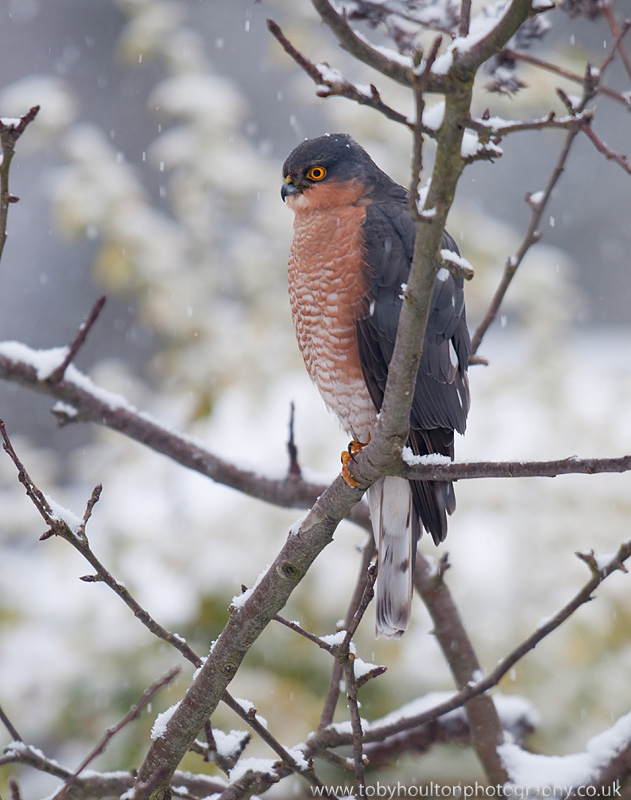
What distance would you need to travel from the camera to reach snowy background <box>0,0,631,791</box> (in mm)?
3262

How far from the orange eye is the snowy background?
2.75 feet

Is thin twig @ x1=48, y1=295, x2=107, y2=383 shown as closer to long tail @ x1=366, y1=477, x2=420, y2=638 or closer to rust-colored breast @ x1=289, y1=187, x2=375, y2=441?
rust-colored breast @ x1=289, y1=187, x2=375, y2=441

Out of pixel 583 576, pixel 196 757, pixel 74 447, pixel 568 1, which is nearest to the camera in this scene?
pixel 568 1

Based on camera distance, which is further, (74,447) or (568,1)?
(74,447)

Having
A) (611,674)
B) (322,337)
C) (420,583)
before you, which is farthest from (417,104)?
(611,674)

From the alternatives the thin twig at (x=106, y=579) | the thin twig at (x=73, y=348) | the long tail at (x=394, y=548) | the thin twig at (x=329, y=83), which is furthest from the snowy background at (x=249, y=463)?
the thin twig at (x=329, y=83)

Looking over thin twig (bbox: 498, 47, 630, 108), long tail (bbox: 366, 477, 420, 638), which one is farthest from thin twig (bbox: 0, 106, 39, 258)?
long tail (bbox: 366, 477, 420, 638)

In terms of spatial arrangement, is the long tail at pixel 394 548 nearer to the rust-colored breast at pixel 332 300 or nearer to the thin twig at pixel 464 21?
the rust-colored breast at pixel 332 300

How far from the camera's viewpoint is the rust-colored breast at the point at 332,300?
2.04 meters

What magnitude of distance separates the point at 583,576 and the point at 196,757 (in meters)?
1.82

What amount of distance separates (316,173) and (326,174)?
0.03m

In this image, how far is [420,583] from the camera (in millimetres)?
2270

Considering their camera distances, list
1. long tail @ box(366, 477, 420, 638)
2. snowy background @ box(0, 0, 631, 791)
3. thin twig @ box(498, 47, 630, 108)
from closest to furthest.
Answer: thin twig @ box(498, 47, 630, 108) < long tail @ box(366, 477, 420, 638) < snowy background @ box(0, 0, 631, 791)

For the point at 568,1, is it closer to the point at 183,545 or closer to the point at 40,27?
the point at 183,545
